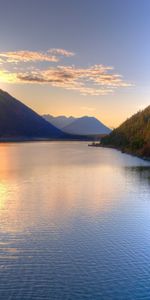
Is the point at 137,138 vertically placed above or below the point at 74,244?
above

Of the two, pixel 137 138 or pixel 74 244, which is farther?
pixel 137 138

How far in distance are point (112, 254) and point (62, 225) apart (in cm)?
784

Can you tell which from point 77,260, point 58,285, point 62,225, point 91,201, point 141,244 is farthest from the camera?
point 91,201

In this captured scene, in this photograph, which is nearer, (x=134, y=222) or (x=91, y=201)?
(x=134, y=222)

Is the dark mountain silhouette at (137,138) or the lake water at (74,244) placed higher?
the dark mountain silhouette at (137,138)

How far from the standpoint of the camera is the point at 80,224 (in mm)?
33312

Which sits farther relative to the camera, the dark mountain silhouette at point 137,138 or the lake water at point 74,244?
the dark mountain silhouette at point 137,138

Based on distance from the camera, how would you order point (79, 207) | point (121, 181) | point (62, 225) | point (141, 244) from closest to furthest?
point (141, 244) → point (62, 225) → point (79, 207) → point (121, 181)

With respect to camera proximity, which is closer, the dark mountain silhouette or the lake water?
the lake water

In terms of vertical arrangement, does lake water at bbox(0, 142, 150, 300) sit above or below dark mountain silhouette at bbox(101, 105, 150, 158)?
below

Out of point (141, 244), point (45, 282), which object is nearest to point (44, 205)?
point (141, 244)

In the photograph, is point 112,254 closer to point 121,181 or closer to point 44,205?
point 44,205

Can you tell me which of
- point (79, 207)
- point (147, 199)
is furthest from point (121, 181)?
point (79, 207)

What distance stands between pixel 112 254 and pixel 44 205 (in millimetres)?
16566
